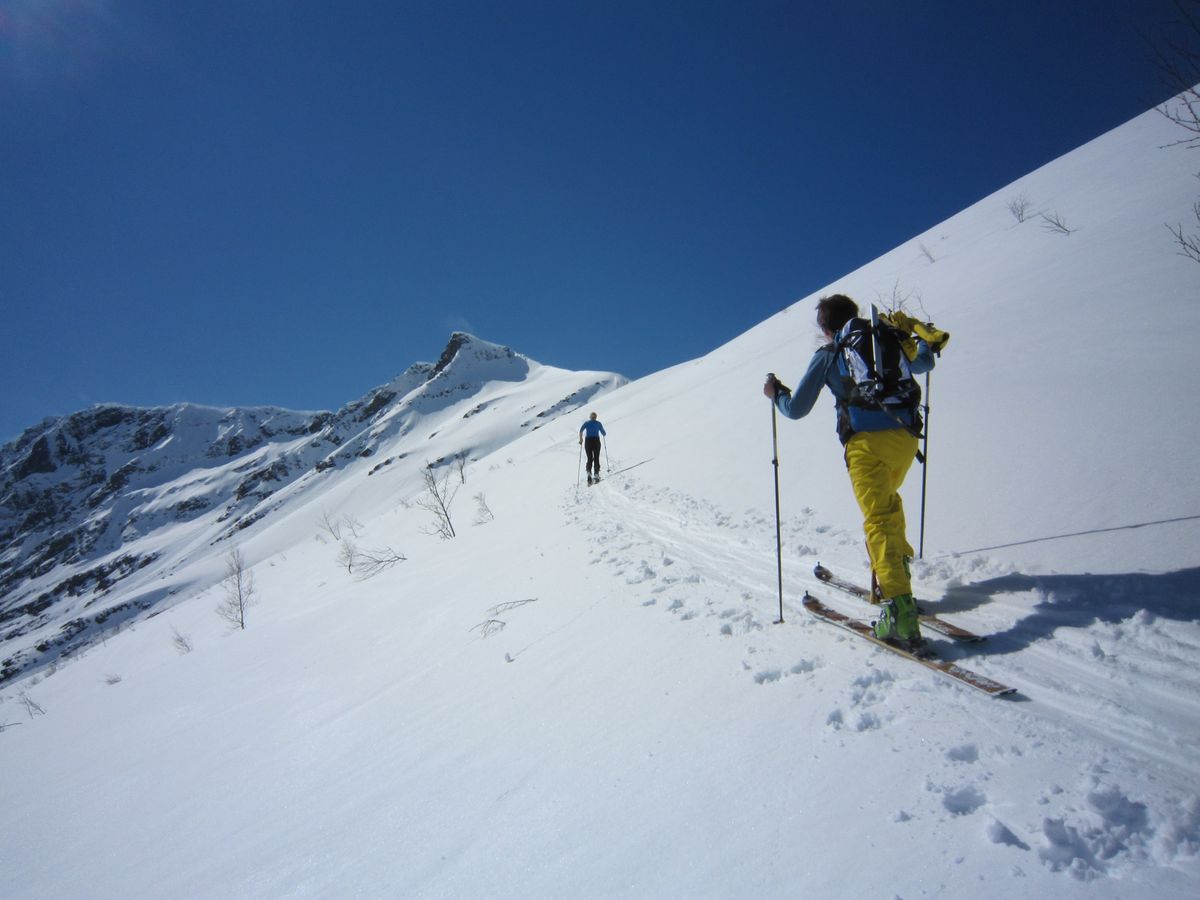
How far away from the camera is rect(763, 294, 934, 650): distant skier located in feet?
9.10

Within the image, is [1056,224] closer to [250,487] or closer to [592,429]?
[592,429]

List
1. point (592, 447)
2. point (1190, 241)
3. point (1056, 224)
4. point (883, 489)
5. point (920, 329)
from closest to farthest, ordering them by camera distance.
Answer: point (883, 489) → point (920, 329) → point (1190, 241) → point (1056, 224) → point (592, 447)

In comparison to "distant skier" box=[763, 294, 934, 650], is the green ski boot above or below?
below

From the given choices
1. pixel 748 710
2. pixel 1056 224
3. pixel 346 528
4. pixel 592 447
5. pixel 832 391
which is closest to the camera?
pixel 748 710

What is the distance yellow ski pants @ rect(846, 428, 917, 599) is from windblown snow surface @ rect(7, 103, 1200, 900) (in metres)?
0.56

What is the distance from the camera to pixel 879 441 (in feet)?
9.95

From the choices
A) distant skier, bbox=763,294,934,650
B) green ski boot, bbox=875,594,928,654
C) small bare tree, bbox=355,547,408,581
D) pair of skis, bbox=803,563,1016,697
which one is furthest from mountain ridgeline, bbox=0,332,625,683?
green ski boot, bbox=875,594,928,654

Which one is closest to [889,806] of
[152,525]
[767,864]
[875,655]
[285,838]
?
[767,864]

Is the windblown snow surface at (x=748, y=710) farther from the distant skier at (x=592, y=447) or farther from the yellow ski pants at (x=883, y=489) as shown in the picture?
the distant skier at (x=592, y=447)

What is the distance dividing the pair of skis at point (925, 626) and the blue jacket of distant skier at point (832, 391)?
1.19m

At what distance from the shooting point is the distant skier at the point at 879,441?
2773mm

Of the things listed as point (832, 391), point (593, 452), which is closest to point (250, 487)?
point (593, 452)

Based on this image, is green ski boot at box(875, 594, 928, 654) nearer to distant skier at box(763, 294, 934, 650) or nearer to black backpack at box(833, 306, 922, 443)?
distant skier at box(763, 294, 934, 650)

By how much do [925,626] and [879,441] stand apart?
1.12 metres
